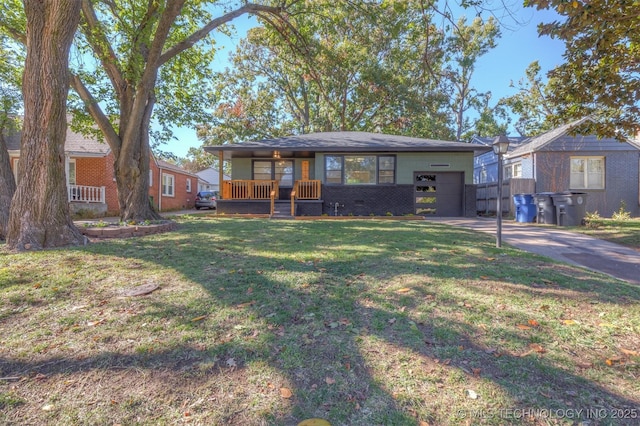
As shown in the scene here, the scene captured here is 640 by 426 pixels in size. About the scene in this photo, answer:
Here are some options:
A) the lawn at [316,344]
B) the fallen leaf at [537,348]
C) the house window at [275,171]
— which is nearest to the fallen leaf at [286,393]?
the lawn at [316,344]

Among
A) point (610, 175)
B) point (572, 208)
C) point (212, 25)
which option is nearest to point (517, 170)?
point (610, 175)

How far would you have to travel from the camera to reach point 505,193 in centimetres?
1510

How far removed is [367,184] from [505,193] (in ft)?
22.6

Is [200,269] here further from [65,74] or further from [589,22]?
[589,22]

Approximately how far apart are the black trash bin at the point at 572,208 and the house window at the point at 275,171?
1021cm

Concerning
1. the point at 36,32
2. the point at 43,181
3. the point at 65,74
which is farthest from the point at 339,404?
the point at 36,32

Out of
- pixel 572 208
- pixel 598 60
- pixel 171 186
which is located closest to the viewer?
pixel 598 60

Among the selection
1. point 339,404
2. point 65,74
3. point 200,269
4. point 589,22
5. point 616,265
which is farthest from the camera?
point 65,74

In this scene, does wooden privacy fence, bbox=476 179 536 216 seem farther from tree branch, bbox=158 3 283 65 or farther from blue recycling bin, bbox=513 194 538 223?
tree branch, bbox=158 3 283 65

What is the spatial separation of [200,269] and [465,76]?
94.0 feet

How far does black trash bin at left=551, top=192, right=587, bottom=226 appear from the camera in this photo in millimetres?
9891

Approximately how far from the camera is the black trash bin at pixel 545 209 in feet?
34.8

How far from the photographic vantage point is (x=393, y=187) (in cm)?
1357

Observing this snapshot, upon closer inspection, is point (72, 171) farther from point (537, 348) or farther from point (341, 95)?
point (537, 348)
